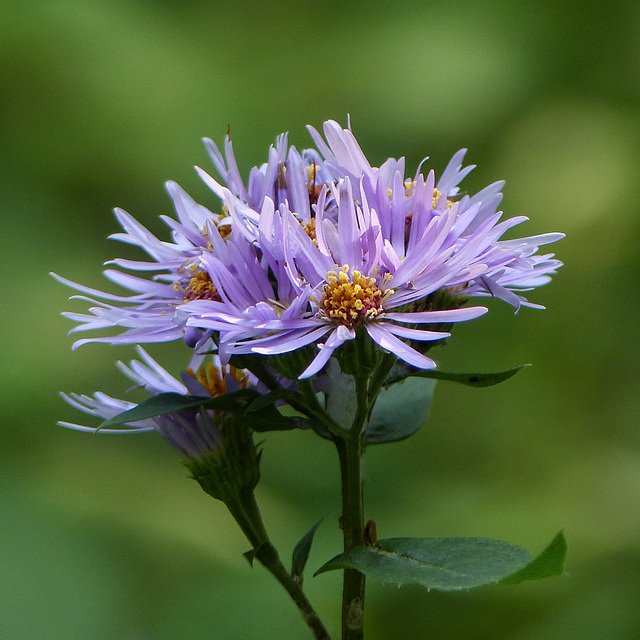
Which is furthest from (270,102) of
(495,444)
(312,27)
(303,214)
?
(303,214)

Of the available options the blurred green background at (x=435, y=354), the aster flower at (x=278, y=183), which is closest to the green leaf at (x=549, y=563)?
the aster flower at (x=278, y=183)

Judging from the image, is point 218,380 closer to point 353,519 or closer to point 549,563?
point 353,519

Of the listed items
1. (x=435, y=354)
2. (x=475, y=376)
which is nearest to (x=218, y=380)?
(x=475, y=376)

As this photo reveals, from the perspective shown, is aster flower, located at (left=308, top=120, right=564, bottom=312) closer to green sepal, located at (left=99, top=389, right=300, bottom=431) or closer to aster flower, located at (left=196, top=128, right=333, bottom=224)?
aster flower, located at (left=196, top=128, right=333, bottom=224)

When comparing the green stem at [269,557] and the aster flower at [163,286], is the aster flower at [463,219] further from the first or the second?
the green stem at [269,557]

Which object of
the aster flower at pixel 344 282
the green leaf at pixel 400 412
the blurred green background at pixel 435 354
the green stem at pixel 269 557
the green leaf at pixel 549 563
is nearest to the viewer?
the green leaf at pixel 549 563

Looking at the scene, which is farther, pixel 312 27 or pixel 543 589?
pixel 312 27

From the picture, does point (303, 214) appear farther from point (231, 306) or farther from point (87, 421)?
point (87, 421)
